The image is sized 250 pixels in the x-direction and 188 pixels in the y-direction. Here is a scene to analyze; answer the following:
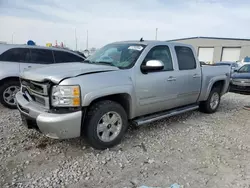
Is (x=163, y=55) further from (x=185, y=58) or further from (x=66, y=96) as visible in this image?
(x=66, y=96)

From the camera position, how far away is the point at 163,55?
14.3 ft

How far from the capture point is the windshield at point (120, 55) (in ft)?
12.5

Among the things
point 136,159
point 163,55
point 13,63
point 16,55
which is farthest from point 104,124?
point 16,55

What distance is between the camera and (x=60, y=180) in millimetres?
2693

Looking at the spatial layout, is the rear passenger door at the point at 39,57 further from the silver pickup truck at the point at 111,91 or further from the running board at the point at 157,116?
the running board at the point at 157,116

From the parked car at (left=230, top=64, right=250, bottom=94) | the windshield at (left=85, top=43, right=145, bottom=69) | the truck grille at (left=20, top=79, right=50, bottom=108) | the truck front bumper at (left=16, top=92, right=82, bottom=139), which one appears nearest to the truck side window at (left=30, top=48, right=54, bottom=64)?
the windshield at (left=85, top=43, right=145, bottom=69)

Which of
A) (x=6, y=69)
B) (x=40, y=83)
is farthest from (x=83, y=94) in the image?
(x=6, y=69)

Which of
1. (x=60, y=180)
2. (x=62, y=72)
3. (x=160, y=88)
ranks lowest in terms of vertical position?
(x=60, y=180)

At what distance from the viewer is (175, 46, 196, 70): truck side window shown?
15.1 ft

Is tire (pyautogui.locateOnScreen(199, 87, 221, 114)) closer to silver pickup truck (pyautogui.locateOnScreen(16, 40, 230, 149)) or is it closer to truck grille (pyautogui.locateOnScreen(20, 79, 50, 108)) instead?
silver pickup truck (pyautogui.locateOnScreen(16, 40, 230, 149))

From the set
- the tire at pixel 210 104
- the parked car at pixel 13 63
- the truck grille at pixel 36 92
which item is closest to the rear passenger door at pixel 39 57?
the parked car at pixel 13 63

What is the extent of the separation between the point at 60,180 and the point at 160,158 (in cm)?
152

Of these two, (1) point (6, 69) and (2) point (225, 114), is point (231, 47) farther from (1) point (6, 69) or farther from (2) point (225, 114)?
(1) point (6, 69)

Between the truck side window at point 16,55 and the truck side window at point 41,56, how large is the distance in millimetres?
137
